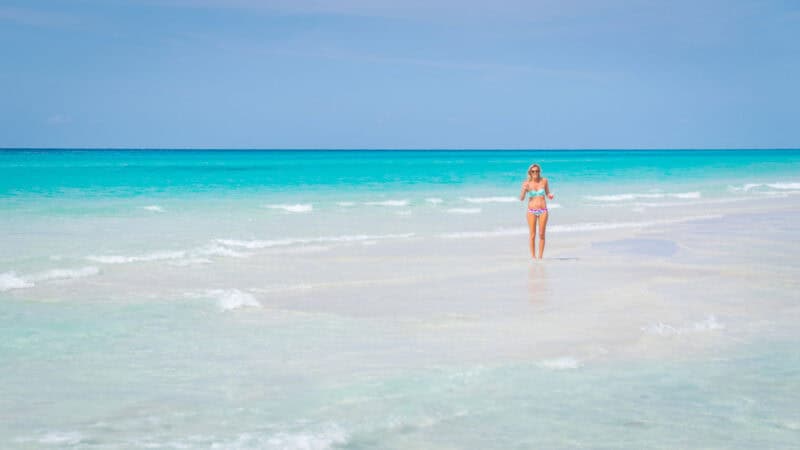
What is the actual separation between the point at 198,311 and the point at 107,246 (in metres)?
7.41

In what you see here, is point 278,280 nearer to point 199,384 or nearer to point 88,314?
point 88,314

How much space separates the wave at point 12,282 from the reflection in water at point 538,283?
6.24 m

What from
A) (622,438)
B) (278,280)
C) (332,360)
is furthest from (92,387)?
(278,280)

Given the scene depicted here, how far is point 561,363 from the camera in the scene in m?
6.68

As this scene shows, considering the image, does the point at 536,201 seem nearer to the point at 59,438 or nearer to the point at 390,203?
the point at 59,438

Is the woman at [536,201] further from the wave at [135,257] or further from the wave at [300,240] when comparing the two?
the wave at [135,257]

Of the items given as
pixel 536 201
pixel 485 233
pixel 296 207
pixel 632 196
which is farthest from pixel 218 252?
pixel 632 196

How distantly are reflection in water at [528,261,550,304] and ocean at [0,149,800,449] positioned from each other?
2.4 inches

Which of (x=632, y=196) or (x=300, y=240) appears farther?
(x=632, y=196)

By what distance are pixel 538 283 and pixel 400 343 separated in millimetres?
3773

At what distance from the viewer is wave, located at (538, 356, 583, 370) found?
6.58m

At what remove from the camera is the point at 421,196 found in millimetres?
33531

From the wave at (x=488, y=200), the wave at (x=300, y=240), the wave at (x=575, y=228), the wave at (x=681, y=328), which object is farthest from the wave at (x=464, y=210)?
the wave at (x=681, y=328)

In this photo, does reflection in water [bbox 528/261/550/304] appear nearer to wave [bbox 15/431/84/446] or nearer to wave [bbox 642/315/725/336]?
wave [bbox 642/315/725/336]
